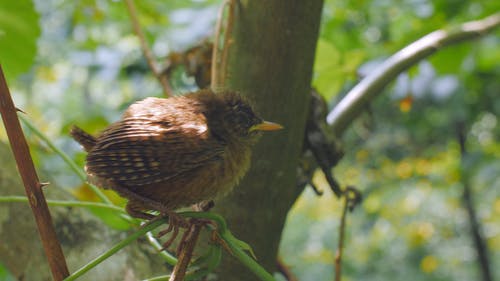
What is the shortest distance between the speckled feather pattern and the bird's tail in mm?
56

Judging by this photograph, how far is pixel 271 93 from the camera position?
1.03 m

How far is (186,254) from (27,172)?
20cm

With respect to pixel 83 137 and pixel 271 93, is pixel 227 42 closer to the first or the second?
pixel 271 93

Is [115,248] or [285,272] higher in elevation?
[115,248]

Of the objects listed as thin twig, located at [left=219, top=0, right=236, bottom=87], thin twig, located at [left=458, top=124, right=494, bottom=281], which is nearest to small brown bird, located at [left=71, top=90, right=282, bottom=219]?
thin twig, located at [left=219, top=0, right=236, bottom=87]

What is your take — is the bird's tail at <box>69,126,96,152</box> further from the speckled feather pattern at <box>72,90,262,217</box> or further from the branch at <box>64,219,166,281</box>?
the branch at <box>64,219,166,281</box>

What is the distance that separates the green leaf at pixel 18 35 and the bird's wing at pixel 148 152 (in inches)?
28.1

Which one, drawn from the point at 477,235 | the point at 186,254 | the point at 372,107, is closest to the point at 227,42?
the point at 186,254

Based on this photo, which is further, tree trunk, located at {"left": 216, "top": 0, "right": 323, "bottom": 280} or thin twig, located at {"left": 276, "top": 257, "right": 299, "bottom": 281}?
thin twig, located at {"left": 276, "top": 257, "right": 299, "bottom": 281}

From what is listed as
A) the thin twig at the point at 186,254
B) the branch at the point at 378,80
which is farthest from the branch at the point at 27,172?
the branch at the point at 378,80

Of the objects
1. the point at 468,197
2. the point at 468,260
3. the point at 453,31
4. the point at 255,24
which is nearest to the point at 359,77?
the point at 453,31

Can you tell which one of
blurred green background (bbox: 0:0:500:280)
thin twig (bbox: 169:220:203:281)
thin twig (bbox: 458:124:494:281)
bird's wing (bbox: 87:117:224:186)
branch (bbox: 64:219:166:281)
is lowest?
thin twig (bbox: 458:124:494:281)

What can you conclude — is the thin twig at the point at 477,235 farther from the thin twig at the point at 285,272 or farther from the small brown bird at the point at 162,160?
the small brown bird at the point at 162,160

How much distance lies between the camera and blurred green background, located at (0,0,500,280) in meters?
1.62
